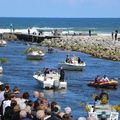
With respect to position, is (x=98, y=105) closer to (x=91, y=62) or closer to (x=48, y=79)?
(x=48, y=79)

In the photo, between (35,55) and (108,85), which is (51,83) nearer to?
(108,85)

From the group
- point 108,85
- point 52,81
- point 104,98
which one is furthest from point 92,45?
point 104,98

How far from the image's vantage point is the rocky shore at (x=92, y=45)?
80.6 metres

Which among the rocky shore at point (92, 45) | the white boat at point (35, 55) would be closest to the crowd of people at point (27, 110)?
the white boat at point (35, 55)

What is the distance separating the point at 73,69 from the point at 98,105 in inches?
1348

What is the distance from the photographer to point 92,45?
310 ft

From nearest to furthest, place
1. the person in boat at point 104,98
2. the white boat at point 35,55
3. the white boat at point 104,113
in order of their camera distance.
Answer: the white boat at point 104,113 → the person in boat at point 104,98 → the white boat at point 35,55

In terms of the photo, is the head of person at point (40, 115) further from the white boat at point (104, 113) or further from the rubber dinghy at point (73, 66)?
the rubber dinghy at point (73, 66)

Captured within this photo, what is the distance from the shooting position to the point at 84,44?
9688 cm

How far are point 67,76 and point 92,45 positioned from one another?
126 feet

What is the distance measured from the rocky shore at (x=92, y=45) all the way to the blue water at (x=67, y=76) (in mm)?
2115

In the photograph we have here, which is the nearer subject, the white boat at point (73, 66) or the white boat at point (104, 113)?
the white boat at point (104, 113)

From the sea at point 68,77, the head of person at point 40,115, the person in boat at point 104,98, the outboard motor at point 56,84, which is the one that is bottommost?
the sea at point 68,77

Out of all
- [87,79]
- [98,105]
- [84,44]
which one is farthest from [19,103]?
[84,44]
